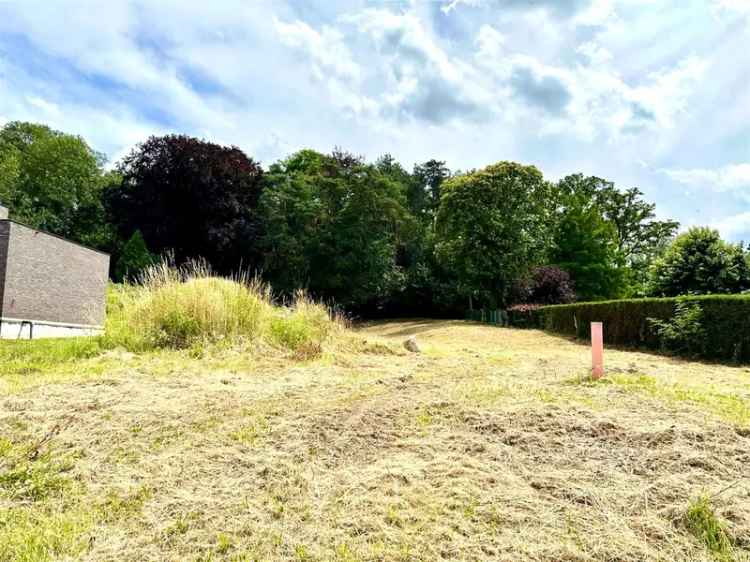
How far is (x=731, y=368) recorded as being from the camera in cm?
712

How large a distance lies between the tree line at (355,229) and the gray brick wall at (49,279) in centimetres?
678

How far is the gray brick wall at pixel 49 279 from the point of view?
8719mm

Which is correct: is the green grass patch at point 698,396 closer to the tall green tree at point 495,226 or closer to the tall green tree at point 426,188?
the tall green tree at point 495,226

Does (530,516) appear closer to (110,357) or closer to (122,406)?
(122,406)

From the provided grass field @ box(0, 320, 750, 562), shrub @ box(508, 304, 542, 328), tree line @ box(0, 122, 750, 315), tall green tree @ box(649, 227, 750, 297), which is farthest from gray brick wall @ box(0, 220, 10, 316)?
tall green tree @ box(649, 227, 750, 297)

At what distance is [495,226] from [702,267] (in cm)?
710

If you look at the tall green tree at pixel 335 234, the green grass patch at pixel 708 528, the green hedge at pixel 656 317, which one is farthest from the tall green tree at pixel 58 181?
the green grass patch at pixel 708 528

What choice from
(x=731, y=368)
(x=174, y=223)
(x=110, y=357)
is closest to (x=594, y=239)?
(x=731, y=368)

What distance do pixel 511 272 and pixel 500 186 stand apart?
345 cm

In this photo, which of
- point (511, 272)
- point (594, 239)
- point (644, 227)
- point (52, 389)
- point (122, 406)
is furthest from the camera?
point (644, 227)

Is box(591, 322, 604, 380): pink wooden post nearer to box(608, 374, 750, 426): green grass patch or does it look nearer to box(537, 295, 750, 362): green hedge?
box(608, 374, 750, 426): green grass patch

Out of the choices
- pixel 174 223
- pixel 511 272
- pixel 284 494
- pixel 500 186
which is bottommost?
pixel 284 494

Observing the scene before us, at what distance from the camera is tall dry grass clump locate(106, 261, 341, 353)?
627 cm

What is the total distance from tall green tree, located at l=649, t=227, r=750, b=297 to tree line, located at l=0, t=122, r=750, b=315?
8.57 feet
